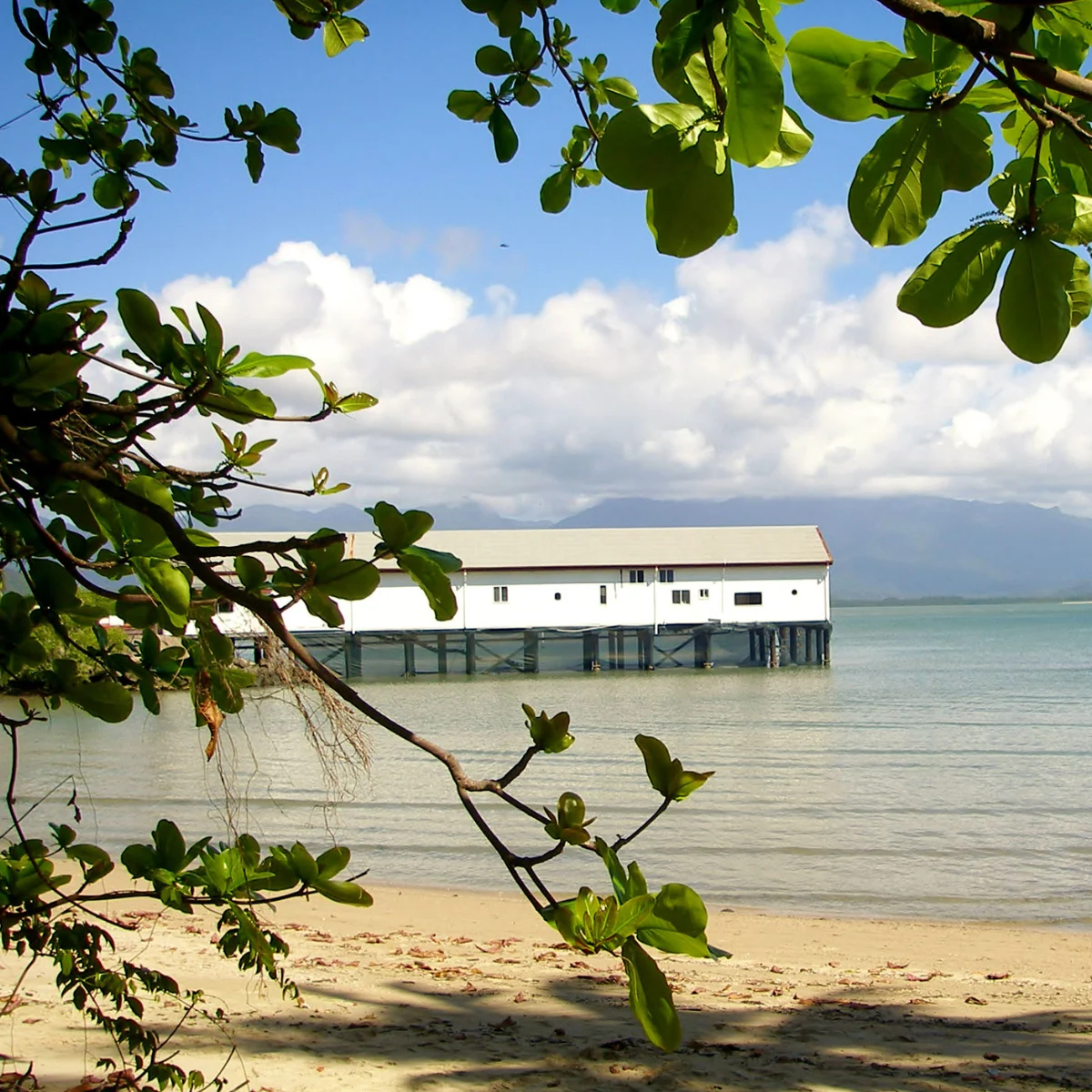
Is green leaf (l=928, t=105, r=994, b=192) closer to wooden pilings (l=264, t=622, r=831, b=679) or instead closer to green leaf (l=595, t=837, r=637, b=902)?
green leaf (l=595, t=837, r=637, b=902)

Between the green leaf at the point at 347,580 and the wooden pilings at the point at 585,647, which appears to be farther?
the wooden pilings at the point at 585,647

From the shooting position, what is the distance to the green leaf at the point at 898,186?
2.34 ft

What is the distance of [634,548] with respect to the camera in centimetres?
4534

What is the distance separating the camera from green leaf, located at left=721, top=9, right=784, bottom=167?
2.08 ft

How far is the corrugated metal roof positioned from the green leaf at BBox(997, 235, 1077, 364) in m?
42.0

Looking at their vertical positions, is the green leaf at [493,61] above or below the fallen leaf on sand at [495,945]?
above

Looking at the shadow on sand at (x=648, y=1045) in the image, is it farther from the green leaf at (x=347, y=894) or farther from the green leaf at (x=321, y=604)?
the green leaf at (x=321, y=604)

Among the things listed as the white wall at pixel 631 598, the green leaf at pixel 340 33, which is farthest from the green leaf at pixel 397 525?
the white wall at pixel 631 598

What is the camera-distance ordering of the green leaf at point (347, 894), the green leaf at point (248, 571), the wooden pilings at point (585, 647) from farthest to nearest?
the wooden pilings at point (585, 647) < the green leaf at point (347, 894) < the green leaf at point (248, 571)

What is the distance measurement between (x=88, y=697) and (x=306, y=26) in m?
1.16

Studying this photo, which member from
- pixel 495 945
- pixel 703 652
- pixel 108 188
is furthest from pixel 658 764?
pixel 703 652

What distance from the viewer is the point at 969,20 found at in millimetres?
652

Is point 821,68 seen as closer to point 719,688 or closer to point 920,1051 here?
point 920,1051

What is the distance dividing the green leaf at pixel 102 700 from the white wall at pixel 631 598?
4174 centimetres
